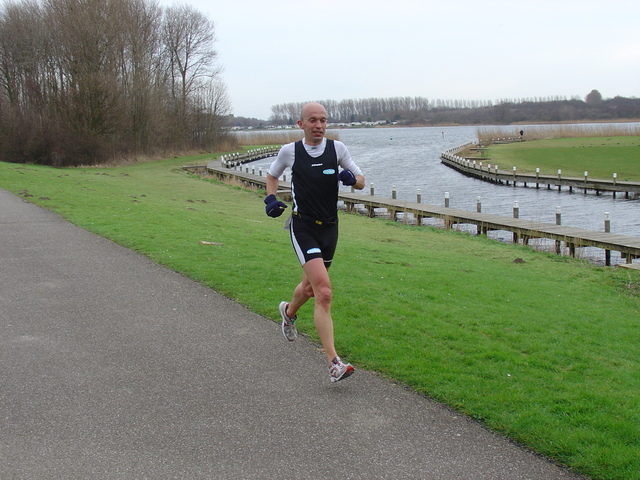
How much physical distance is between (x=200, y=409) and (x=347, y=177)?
198cm

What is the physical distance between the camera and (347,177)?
16.0 feet

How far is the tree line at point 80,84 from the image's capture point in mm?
43156

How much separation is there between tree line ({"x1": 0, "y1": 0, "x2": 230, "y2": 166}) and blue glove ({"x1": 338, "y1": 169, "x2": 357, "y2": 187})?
41.1 m

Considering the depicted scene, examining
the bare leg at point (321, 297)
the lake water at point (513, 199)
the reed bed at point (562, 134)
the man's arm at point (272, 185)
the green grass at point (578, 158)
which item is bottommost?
the lake water at point (513, 199)

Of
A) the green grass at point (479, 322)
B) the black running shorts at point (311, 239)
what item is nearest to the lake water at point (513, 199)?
the green grass at point (479, 322)

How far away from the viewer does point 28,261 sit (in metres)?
9.16

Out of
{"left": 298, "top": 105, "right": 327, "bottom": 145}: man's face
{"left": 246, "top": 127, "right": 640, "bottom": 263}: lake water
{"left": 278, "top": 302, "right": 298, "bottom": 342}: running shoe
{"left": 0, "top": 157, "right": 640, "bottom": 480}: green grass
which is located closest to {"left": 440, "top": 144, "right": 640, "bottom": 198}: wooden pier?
{"left": 246, "top": 127, "right": 640, "bottom": 263}: lake water

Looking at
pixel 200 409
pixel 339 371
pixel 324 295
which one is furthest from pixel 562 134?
pixel 200 409

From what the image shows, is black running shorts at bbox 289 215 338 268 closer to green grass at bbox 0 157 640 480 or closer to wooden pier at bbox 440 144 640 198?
green grass at bbox 0 157 640 480

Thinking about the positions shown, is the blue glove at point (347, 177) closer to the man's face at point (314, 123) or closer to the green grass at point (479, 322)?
the man's face at point (314, 123)

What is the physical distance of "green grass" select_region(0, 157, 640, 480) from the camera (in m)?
4.12

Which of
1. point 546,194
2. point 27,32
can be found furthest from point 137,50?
point 546,194

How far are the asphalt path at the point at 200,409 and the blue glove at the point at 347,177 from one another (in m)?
1.48

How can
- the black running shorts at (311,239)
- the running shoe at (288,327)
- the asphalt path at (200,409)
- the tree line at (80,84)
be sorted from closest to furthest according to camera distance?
the asphalt path at (200,409)
the black running shorts at (311,239)
the running shoe at (288,327)
the tree line at (80,84)
